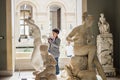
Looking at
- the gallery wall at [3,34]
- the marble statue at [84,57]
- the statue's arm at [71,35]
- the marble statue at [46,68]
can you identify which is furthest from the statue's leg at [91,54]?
the gallery wall at [3,34]

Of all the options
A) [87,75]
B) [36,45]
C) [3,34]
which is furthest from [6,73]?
[87,75]

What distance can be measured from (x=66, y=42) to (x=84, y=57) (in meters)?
3.25

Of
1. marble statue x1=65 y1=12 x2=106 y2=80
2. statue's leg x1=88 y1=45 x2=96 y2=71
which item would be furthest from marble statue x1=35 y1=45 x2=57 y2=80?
statue's leg x1=88 y1=45 x2=96 y2=71

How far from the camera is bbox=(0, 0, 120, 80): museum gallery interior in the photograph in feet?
10.8

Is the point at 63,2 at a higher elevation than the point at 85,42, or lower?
higher

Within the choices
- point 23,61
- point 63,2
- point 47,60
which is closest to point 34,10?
point 63,2

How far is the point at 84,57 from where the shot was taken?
10.8 feet

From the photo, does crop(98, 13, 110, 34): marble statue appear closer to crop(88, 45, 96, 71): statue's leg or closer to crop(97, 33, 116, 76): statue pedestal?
crop(97, 33, 116, 76): statue pedestal

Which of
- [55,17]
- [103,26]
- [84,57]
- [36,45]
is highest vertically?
[55,17]

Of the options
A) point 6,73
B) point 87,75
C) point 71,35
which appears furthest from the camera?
point 6,73

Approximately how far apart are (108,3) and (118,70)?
1874mm

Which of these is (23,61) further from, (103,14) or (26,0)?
(26,0)

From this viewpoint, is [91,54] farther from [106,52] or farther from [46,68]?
[106,52]

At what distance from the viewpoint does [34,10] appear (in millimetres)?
15117
